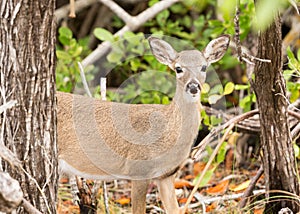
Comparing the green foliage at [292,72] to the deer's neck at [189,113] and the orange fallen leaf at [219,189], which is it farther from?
the orange fallen leaf at [219,189]

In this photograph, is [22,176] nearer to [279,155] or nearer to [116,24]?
[279,155]

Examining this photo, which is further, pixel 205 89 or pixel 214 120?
pixel 214 120

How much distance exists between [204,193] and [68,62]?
65.2 inches

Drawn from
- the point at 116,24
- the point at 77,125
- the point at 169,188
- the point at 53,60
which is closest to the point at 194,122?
the point at 169,188

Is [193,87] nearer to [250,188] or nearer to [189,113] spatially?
[189,113]

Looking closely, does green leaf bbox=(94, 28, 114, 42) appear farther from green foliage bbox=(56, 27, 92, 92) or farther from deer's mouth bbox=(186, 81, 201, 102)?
deer's mouth bbox=(186, 81, 201, 102)

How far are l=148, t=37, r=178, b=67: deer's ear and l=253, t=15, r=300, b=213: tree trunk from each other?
531 millimetres

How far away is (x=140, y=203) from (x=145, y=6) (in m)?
3.88

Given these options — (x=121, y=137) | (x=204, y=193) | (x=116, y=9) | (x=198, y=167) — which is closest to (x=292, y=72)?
(x=121, y=137)

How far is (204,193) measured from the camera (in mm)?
4836

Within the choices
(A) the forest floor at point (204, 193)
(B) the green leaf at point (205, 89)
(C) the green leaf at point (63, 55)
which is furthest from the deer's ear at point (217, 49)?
(C) the green leaf at point (63, 55)

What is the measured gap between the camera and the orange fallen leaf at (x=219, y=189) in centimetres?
465

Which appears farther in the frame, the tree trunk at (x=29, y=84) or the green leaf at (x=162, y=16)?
the green leaf at (x=162, y=16)

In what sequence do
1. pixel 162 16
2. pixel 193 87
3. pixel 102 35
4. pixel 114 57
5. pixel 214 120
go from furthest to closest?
pixel 162 16 < pixel 114 57 < pixel 102 35 < pixel 214 120 < pixel 193 87
